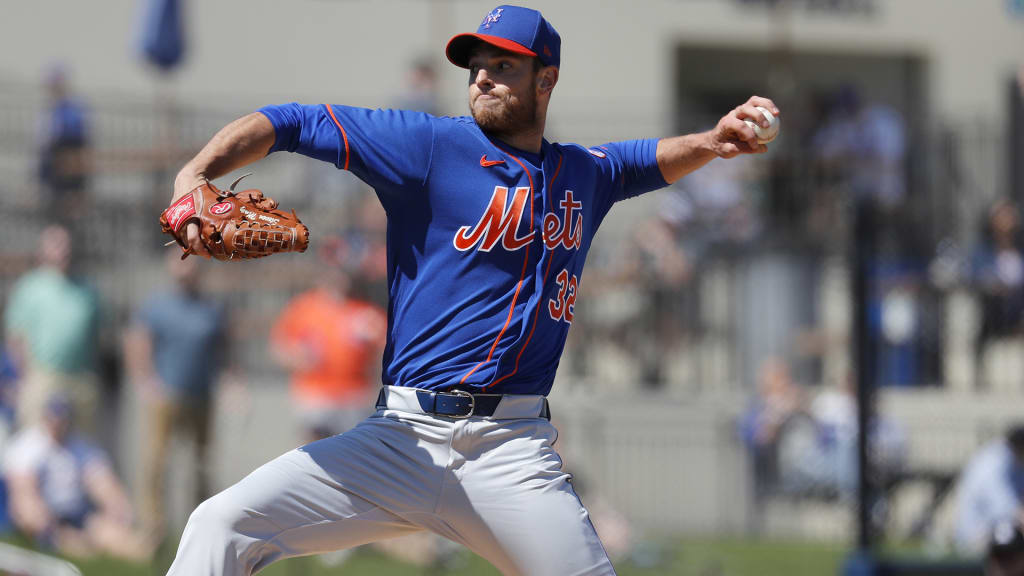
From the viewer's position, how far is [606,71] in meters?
17.6

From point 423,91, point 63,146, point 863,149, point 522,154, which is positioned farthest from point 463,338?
point 863,149

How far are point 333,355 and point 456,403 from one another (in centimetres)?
610

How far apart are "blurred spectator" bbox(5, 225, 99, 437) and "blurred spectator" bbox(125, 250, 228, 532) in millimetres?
525

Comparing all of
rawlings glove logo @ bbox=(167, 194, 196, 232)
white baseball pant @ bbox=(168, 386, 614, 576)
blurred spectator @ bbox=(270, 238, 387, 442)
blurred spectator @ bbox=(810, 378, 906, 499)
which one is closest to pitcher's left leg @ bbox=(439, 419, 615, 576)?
white baseball pant @ bbox=(168, 386, 614, 576)

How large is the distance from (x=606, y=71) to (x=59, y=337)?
9.35 metres

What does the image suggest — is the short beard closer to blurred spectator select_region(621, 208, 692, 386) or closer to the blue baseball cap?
the blue baseball cap

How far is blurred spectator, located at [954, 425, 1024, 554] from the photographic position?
9180 millimetres

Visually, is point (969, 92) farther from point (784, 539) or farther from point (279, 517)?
point (279, 517)

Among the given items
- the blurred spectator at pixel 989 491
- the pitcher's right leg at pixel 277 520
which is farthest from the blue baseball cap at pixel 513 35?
the blurred spectator at pixel 989 491

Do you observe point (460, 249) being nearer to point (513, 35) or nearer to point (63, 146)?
point (513, 35)

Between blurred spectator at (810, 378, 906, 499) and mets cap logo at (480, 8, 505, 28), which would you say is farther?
blurred spectator at (810, 378, 906, 499)

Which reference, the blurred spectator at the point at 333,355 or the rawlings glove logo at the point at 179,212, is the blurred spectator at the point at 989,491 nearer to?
the blurred spectator at the point at 333,355

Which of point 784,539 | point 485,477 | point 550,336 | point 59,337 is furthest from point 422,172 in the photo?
point 784,539

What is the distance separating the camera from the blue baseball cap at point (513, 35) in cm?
410
